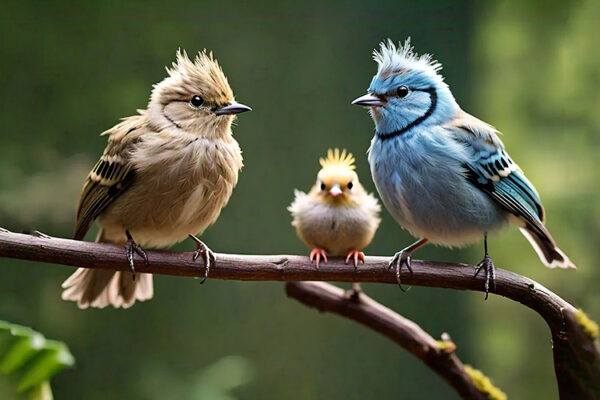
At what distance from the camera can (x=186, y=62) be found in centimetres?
163

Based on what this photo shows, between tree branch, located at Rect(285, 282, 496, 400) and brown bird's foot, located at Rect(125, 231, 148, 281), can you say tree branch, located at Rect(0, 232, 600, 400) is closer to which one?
brown bird's foot, located at Rect(125, 231, 148, 281)

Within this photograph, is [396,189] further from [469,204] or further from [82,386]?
[82,386]

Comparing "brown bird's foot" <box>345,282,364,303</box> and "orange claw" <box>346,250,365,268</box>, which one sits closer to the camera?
"orange claw" <box>346,250,365,268</box>

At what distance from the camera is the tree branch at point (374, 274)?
139 cm

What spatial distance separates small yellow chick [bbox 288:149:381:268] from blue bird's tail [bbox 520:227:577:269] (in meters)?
0.44

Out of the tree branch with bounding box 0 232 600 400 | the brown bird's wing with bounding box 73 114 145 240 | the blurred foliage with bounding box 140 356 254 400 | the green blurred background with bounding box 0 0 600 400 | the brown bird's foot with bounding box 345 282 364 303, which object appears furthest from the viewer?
the blurred foliage with bounding box 140 356 254 400

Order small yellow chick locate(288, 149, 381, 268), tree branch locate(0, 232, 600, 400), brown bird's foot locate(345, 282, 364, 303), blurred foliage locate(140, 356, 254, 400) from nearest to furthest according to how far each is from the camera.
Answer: tree branch locate(0, 232, 600, 400) → small yellow chick locate(288, 149, 381, 268) → brown bird's foot locate(345, 282, 364, 303) → blurred foliage locate(140, 356, 254, 400)

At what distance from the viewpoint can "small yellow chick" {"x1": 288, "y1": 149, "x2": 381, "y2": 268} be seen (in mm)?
1750

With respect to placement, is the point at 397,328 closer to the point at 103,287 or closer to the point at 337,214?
the point at 337,214

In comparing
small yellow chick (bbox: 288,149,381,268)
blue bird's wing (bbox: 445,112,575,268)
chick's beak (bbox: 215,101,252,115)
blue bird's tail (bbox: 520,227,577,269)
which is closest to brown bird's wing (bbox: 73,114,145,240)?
chick's beak (bbox: 215,101,252,115)

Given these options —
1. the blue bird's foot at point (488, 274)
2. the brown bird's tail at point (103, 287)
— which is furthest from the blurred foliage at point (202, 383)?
the blue bird's foot at point (488, 274)

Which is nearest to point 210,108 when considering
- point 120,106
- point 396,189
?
point 396,189

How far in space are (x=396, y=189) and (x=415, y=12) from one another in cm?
123

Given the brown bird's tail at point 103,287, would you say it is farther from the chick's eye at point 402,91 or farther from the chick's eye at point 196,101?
the chick's eye at point 402,91
